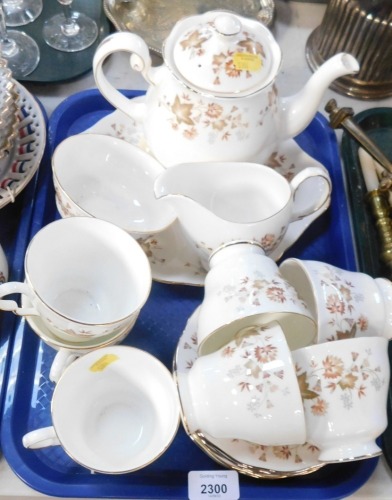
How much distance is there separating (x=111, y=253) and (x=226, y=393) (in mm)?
214

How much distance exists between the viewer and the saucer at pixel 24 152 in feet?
2.19

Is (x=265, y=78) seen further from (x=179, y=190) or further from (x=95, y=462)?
(x=95, y=462)

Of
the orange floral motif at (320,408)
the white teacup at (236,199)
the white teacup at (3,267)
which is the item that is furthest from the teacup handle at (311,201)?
the white teacup at (3,267)

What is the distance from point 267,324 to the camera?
1.69ft

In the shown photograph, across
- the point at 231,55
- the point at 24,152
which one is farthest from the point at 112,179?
the point at 231,55

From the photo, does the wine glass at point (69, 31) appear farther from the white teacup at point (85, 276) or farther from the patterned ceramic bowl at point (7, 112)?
the white teacup at point (85, 276)

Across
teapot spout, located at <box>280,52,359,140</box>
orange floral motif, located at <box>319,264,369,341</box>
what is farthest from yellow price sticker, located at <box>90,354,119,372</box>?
teapot spout, located at <box>280,52,359,140</box>

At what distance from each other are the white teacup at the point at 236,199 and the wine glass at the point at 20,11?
0.45m

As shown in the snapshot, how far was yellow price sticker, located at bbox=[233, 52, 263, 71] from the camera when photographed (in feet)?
1.93

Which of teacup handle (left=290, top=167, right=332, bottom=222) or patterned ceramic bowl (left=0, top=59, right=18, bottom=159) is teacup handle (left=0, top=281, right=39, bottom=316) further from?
teacup handle (left=290, top=167, right=332, bottom=222)

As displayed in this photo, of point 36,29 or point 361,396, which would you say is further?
point 36,29

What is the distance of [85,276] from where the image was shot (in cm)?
65

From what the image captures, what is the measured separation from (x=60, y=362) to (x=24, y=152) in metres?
0.27

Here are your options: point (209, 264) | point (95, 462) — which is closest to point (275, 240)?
point (209, 264)
